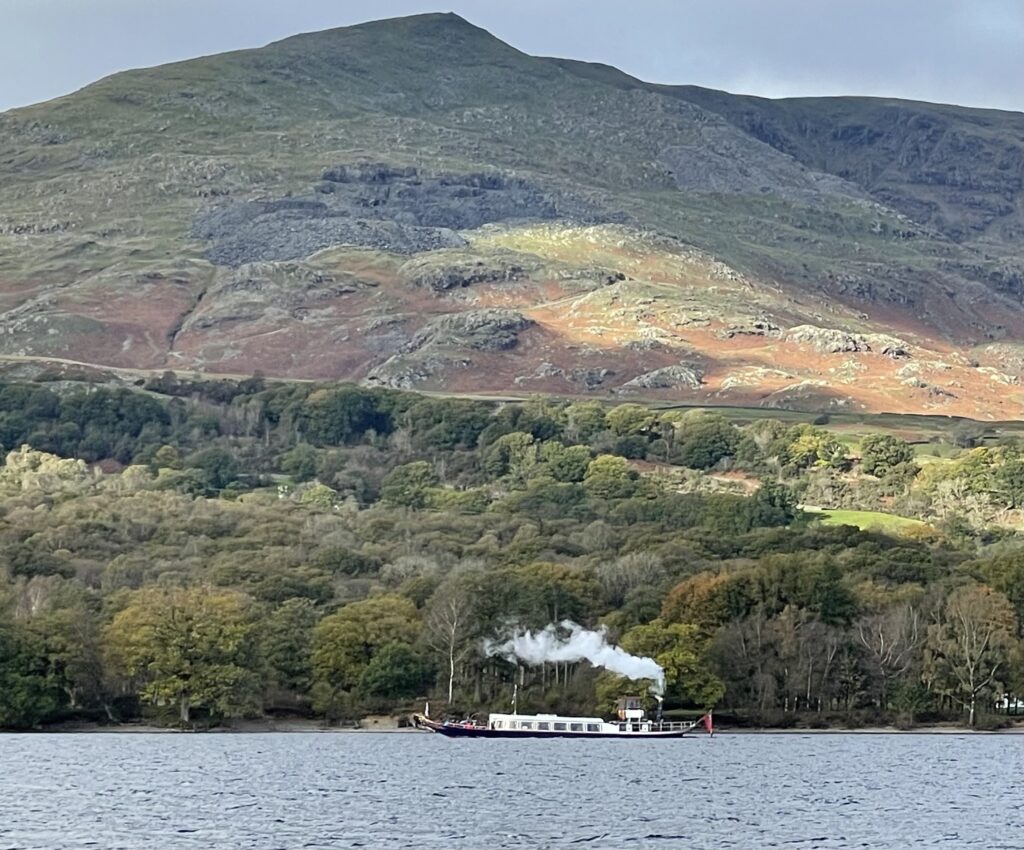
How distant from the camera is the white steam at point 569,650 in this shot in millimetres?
135750

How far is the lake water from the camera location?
78875 mm

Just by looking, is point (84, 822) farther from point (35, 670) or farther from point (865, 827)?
point (35, 670)

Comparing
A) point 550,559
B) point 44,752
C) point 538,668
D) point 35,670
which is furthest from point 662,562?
point 44,752

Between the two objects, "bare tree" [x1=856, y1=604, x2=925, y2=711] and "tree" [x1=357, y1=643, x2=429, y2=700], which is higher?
"bare tree" [x1=856, y1=604, x2=925, y2=711]

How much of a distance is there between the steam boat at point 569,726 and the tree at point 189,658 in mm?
11488

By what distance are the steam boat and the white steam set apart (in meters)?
2.09

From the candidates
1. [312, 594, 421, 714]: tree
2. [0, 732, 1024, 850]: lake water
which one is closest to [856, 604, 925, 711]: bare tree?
[0, 732, 1024, 850]: lake water

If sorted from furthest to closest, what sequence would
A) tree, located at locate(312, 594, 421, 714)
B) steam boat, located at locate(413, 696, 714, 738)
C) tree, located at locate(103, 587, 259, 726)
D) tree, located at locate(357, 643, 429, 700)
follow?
1. tree, located at locate(312, 594, 421, 714)
2. tree, located at locate(357, 643, 429, 700)
3. tree, located at locate(103, 587, 259, 726)
4. steam boat, located at locate(413, 696, 714, 738)

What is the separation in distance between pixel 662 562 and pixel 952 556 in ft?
74.8

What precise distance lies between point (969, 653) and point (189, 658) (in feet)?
156

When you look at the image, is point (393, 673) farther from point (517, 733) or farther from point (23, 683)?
point (23, 683)

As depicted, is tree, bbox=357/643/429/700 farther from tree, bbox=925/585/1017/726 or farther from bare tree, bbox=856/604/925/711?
tree, bbox=925/585/1017/726

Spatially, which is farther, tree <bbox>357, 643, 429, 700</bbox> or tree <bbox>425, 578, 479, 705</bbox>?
tree <bbox>425, 578, 479, 705</bbox>

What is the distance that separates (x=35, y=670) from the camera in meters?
133
